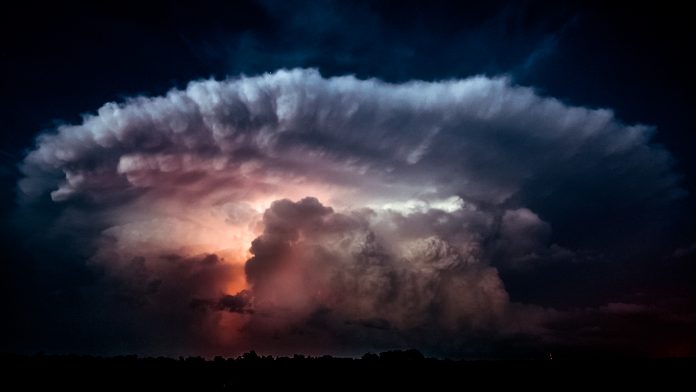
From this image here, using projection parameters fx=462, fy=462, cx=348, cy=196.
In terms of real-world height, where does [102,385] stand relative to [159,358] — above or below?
below

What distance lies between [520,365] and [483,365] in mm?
7649

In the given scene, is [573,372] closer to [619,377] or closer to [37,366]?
[619,377]

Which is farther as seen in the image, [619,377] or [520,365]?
[520,365]

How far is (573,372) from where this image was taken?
8812 cm

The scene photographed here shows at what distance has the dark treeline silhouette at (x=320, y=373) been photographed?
8588 centimetres

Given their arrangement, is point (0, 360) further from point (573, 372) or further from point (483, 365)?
point (573, 372)

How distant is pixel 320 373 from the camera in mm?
95562

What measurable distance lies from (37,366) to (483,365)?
9259cm

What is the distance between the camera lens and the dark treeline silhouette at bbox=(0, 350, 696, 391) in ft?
282

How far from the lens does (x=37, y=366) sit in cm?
9475

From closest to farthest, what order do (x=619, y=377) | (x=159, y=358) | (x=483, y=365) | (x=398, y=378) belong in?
(x=619, y=377) < (x=398, y=378) < (x=483, y=365) < (x=159, y=358)

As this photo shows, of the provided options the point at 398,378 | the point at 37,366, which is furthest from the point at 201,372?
the point at 398,378

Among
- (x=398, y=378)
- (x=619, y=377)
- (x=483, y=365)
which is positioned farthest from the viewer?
(x=483, y=365)

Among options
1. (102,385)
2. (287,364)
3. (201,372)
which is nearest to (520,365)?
(287,364)
